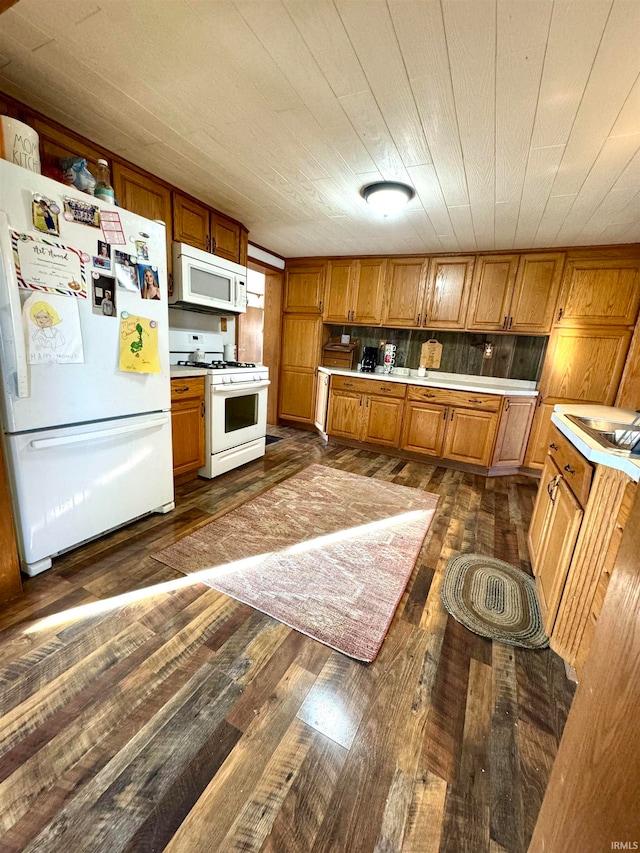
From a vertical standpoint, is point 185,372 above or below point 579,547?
above

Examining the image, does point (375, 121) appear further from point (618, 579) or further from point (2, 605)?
point (2, 605)

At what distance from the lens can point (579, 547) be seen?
48.9 inches

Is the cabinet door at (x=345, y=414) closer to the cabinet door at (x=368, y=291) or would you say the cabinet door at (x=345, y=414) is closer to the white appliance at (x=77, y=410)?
the cabinet door at (x=368, y=291)

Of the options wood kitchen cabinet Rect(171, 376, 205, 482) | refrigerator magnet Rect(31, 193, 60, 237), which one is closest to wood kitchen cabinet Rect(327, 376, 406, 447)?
wood kitchen cabinet Rect(171, 376, 205, 482)

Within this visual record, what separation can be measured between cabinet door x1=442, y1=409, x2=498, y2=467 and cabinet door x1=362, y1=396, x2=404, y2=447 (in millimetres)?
528

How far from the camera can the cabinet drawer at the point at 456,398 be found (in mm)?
3275

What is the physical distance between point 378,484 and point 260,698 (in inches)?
81.1

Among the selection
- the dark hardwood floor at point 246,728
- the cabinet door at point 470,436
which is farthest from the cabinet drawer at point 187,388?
the cabinet door at point 470,436

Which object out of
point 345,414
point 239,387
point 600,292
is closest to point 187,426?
point 239,387

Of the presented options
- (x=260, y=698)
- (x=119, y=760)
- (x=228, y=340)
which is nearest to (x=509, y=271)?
(x=228, y=340)

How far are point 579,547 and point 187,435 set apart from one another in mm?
2425

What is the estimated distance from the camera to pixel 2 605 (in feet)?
4.84

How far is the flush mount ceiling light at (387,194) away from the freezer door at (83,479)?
77.9 inches

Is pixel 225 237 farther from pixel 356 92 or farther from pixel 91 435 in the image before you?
pixel 91 435
